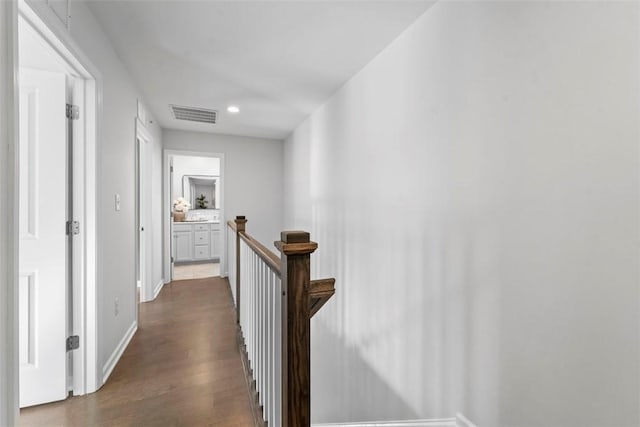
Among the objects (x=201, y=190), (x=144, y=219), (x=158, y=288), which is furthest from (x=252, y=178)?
(x=201, y=190)

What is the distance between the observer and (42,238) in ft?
5.73

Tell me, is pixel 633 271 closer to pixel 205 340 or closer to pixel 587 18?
pixel 587 18

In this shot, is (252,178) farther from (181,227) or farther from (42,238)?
(42,238)

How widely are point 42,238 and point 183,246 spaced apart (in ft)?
15.7

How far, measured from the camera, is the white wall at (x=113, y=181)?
1889mm

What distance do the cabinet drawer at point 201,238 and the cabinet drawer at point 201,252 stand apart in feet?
0.29

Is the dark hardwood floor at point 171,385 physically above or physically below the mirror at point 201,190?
below

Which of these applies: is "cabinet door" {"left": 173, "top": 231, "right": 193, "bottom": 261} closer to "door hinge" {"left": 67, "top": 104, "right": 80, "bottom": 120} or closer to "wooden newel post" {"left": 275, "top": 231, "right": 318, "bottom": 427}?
"door hinge" {"left": 67, "top": 104, "right": 80, "bottom": 120}

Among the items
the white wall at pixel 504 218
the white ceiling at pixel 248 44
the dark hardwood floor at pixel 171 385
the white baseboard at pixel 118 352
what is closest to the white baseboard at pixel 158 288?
the dark hardwood floor at pixel 171 385

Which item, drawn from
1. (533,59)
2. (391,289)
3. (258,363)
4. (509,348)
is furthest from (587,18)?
(258,363)

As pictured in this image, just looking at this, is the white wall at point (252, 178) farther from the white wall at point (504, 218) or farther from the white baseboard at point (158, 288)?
the white wall at point (504, 218)

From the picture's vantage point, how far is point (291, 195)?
475 cm

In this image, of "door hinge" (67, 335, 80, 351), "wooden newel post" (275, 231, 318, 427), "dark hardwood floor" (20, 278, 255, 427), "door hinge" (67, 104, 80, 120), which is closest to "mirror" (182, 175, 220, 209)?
"dark hardwood floor" (20, 278, 255, 427)
